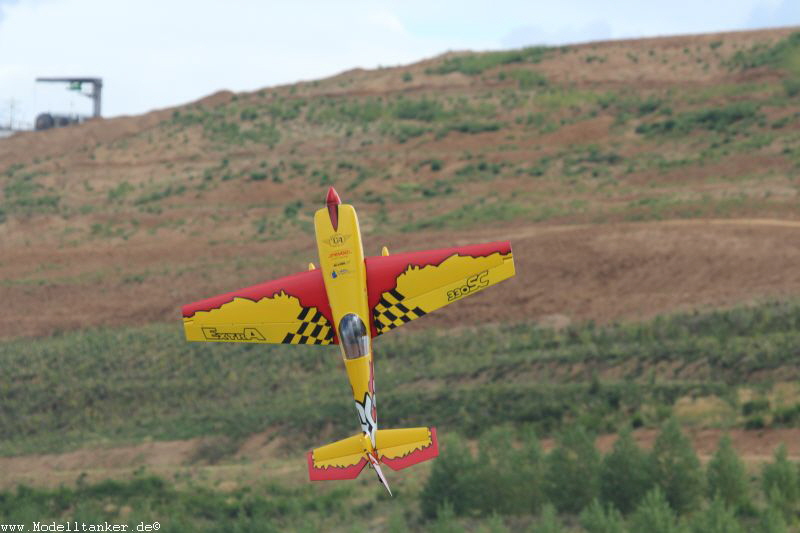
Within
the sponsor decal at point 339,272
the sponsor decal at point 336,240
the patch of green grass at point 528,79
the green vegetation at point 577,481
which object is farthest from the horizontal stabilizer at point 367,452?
the patch of green grass at point 528,79

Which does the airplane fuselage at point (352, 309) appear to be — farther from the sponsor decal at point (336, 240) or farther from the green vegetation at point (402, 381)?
the green vegetation at point (402, 381)

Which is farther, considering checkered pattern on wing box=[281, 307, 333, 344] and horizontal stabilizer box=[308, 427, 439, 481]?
checkered pattern on wing box=[281, 307, 333, 344]

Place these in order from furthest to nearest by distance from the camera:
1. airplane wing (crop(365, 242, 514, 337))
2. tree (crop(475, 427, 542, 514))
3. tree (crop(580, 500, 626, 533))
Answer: tree (crop(475, 427, 542, 514)), tree (crop(580, 500, 626, 533)), airplane wing (crop(365, 242, 514, 337))

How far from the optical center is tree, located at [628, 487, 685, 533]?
41.0m

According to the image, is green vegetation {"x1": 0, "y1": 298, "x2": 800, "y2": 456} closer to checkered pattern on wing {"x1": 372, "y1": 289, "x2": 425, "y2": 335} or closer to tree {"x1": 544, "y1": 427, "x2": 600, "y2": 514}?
tree {"x1": 544, "y1": 427, "x2": 600, "y2": 514}

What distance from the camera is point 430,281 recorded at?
32188mm

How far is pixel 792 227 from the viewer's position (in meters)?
75.6

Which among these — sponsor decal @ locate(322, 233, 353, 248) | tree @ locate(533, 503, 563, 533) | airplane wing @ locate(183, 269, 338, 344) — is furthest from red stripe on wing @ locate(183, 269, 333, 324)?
tree @ locate(533, 503, 563, 533)

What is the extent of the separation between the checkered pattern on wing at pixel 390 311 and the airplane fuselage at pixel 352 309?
0.50 meters

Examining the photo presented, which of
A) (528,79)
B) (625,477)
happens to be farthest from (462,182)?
(625,477)

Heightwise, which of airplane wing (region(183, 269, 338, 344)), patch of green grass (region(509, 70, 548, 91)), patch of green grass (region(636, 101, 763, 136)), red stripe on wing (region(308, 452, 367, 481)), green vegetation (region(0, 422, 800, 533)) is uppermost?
patch of green grass (region(509, 70, 548, 91))

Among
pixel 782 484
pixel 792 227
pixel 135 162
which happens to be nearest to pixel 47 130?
pixel 135 162

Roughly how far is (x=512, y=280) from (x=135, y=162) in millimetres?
60299

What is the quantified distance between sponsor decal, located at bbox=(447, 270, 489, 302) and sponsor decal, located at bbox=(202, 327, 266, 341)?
4844mm
